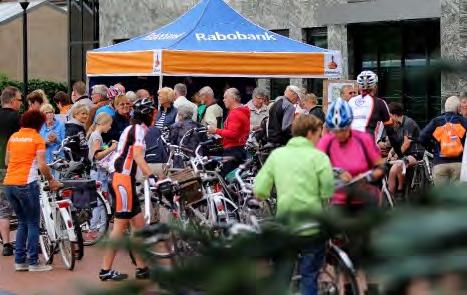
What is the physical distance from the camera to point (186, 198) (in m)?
10.6

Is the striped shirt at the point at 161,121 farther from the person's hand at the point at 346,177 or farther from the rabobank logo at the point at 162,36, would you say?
the person's hand at the point at 346,177

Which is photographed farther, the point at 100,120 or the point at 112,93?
the point at 112,93

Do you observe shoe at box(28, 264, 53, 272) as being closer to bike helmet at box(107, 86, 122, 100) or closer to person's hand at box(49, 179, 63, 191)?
person's hand at box(49, 179, 63, 191)

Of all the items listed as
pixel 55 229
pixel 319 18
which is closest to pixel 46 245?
pixel 55 229

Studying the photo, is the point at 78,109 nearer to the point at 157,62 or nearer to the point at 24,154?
the point at 157,62

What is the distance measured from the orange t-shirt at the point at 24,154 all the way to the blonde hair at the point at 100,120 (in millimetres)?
2246

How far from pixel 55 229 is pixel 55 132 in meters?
2.05

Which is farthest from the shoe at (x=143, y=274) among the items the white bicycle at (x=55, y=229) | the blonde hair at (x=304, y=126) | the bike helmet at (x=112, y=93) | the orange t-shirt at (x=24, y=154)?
the bike helmet at (x=112, y=93)

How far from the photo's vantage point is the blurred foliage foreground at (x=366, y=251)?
93 cm

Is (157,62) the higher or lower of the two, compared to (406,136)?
higher

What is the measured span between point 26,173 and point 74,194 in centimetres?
146

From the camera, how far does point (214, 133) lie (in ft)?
43.7

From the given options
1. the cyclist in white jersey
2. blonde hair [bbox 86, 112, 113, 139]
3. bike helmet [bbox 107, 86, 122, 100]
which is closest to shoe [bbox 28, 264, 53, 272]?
blonde hair [bbox 86, 112, 113, 139]

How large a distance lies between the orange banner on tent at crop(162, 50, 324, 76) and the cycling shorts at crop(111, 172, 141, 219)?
5.11 m
